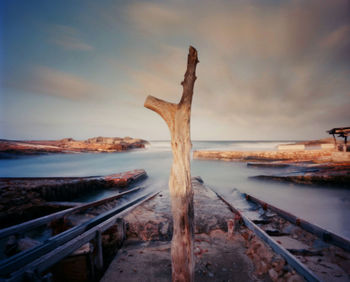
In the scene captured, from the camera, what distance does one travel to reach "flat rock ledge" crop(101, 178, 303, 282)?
3.12 meters

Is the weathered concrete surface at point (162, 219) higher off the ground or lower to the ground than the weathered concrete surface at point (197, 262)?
higher

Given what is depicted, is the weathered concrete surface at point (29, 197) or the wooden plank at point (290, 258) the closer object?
the wooden plank at point (290, 258)

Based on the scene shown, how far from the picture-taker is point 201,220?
17.3 ft

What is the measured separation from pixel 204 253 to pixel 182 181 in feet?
9.12

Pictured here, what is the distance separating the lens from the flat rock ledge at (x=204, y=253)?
312 cm

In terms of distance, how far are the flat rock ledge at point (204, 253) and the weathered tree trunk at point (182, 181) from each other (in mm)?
1284

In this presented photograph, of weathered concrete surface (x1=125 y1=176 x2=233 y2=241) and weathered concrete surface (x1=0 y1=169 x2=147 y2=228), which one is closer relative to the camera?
weathered concrete surface (x1=125 y1=176 x2=233 y2=241)

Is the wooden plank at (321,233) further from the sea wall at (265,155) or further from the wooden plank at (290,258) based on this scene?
the sea wall at (265,155)

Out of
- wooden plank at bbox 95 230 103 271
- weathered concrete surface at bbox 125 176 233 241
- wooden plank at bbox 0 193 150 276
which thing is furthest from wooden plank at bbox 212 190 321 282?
wooden plank at bbox 0 193 150 276

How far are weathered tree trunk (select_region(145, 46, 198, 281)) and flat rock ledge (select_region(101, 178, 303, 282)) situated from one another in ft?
4.21

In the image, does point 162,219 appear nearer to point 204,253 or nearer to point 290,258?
point 204,253

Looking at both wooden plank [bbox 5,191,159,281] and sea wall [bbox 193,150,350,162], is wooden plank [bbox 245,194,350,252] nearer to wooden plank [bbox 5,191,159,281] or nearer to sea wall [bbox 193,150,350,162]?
wooden plank [bbox 5,191,159,281]

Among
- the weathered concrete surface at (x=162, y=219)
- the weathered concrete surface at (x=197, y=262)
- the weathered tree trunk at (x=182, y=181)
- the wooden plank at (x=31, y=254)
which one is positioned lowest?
the weathered concrete surface at (x=197, y=262)

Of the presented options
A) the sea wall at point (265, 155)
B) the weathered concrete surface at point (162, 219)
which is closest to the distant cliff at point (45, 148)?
the sea wall at point (265, 155)
